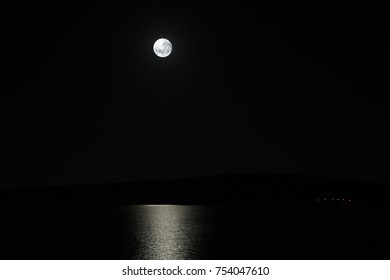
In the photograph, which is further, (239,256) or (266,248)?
(266,248)

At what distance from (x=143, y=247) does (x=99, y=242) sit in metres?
9.95

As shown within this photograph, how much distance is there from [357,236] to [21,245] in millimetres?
49766

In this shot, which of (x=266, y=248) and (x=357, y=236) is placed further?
(x=357, y=236)

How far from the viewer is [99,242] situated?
205 feet
